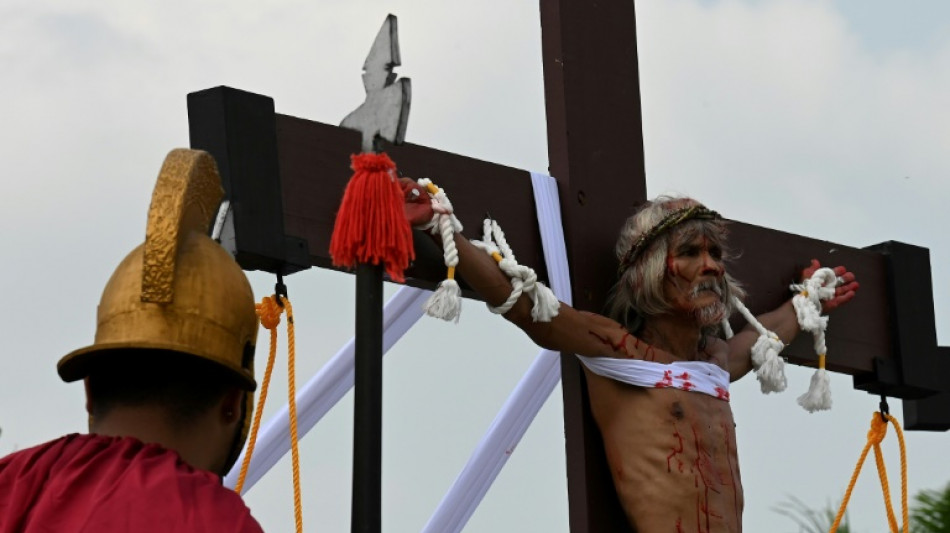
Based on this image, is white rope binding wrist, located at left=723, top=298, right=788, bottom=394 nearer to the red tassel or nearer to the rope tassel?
the rope tassel

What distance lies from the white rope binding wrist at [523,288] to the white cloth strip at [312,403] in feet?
1.44

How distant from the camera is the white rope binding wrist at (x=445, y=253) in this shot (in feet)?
12.8

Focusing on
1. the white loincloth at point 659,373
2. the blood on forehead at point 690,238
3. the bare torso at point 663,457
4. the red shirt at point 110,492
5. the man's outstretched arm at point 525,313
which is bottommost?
the red shirt at point 110,492

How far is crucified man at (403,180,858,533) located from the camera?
4234 mm

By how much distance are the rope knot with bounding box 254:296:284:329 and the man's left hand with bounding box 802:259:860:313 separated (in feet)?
5.33

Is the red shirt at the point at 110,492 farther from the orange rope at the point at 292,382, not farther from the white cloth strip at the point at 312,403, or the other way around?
the white cloth strip at the point at 312,403

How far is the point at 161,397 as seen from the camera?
2.49 m

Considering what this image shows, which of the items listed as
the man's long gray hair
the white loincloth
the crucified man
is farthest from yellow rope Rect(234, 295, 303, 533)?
the man's long gray hair

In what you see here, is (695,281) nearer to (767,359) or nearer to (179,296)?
(767,359)

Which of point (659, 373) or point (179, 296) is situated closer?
point (179, 296)

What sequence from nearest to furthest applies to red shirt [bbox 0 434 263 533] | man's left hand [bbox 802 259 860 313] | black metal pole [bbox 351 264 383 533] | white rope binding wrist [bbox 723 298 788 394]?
red shirt [bbox 0 434 263 533] < black metal pole [bbox 351 264 383 533] < white rope binding wrist [bbox 723 298 788 394] < man's left hand [bbox 802 259 860 313]

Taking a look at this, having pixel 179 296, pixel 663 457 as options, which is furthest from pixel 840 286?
pixel 179 296

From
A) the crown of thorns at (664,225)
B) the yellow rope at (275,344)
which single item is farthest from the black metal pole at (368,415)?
the crown of thorns at (664,225)

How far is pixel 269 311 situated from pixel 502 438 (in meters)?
1.02
